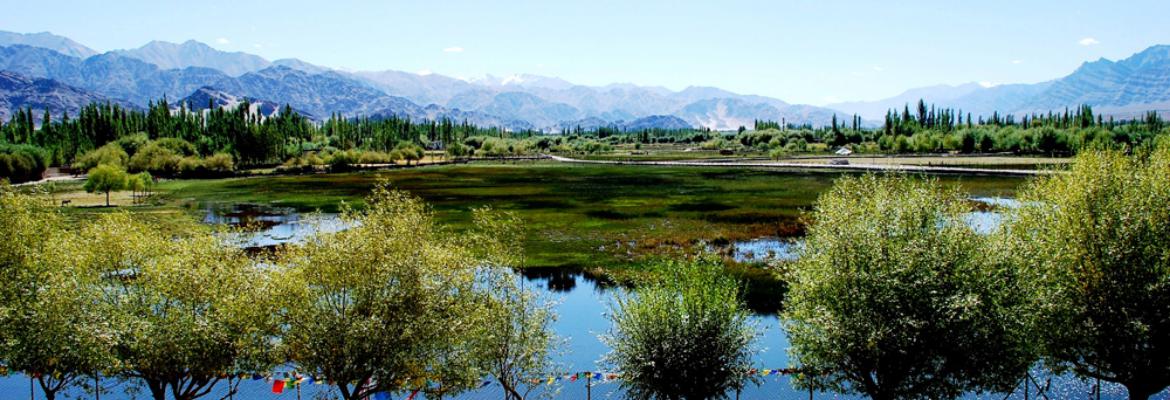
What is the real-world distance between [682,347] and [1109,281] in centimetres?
1949

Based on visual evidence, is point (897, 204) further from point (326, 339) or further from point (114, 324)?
point (114, 324)

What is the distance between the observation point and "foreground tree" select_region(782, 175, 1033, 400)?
32.5 meters

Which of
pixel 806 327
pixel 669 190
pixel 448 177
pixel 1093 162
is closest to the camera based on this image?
pixel 806 327

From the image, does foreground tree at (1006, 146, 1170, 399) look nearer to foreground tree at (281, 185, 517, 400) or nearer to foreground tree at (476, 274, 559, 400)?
foreground tree at (476, 274, 559, 400)

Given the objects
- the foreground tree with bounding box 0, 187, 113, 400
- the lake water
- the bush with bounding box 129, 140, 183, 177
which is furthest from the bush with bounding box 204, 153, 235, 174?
the foreground tree with bounding box 0, 187, 113, 400

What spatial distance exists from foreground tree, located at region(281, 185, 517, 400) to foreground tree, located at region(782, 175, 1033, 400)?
1577 centimetres

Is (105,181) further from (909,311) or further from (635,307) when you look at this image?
(909,311)

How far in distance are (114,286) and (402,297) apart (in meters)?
13.7

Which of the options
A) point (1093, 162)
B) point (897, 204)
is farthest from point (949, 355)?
point (1093, 162)

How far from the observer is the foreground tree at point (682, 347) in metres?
35.4

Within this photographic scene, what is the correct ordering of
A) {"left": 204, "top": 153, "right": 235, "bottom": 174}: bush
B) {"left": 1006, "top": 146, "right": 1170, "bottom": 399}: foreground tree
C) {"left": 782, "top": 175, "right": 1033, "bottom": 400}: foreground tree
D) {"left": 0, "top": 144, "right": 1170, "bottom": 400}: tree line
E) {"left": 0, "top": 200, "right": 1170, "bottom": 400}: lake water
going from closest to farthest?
{"left": 0, "top": 144, "right": 1170, "bottom": 400}: tree line, {"left": 782, "top": 175, "right": 1033, "bottom": 400}: foreground tree, {"left": 1006, "top": 146, "right": 1170, "bottom": 399}: foreground tree, {"left": 0, "top": 200, "right": 1170, "bottom": 400}: lake water, {"left": 204, "top": 153, "right": 235, "bottom": 174}: bush

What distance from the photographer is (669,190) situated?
140750mm

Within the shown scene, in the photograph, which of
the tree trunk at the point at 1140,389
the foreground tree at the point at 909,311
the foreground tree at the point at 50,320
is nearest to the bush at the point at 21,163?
the foreground tree at the point at 50,320

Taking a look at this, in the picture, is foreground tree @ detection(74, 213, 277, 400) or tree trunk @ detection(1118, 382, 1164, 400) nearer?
foreground tree @ detection(74, 213, 277, 400)
